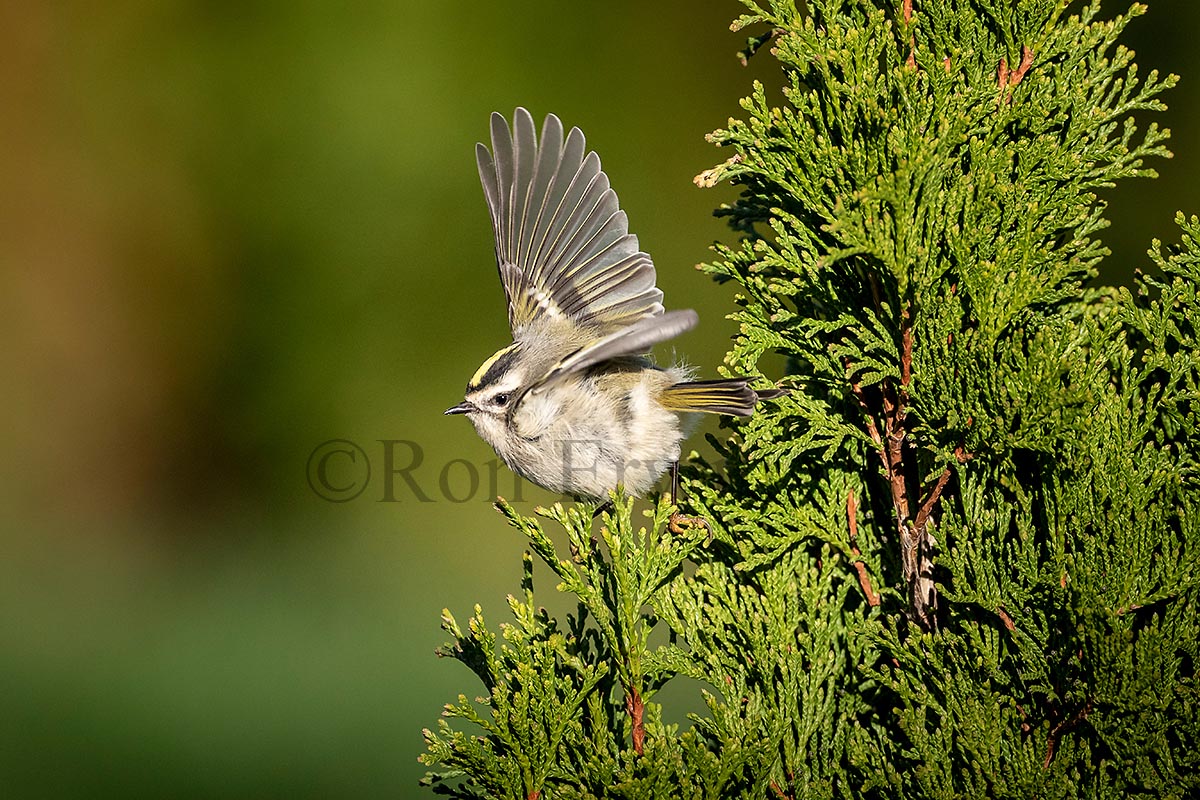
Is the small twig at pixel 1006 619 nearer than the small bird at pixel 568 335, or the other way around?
the small twig at pixel 1006 619

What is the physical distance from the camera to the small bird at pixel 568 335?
9.00 feet

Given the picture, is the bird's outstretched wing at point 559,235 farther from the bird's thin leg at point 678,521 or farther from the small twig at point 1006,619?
the small twig at point 1006,619

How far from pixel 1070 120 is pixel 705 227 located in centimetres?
335

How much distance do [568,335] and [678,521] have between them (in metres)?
0.90

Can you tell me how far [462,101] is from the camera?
498 centimetres

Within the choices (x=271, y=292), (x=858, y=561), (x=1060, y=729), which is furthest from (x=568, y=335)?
(x=271, y=292)

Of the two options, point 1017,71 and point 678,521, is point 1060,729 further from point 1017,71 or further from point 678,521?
point 1017,71

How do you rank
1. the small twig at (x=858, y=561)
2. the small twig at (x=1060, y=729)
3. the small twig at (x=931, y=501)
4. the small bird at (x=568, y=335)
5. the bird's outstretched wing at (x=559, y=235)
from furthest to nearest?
the bird's outstretched wing at (x=559, y=235) → the small bird at (x=568, y=335) → the small twig at (x=858, y=561) → the small twig at (x=931, y=501) → the small twig at (x=1060, y=729)

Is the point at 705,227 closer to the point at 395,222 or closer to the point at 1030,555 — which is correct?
the point at 395,222

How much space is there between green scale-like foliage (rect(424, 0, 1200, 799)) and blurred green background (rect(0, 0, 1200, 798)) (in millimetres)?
2966

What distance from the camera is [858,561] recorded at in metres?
2.03

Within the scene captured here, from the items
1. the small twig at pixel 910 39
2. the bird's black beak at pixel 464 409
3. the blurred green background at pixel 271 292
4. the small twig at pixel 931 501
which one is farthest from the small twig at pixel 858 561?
the blurred green background at pixel 271 292

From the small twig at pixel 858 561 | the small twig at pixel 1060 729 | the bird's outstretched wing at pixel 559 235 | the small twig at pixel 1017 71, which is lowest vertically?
the small twig at pixel 1060 729

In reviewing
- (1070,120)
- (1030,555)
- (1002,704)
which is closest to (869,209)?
(1070,120)
